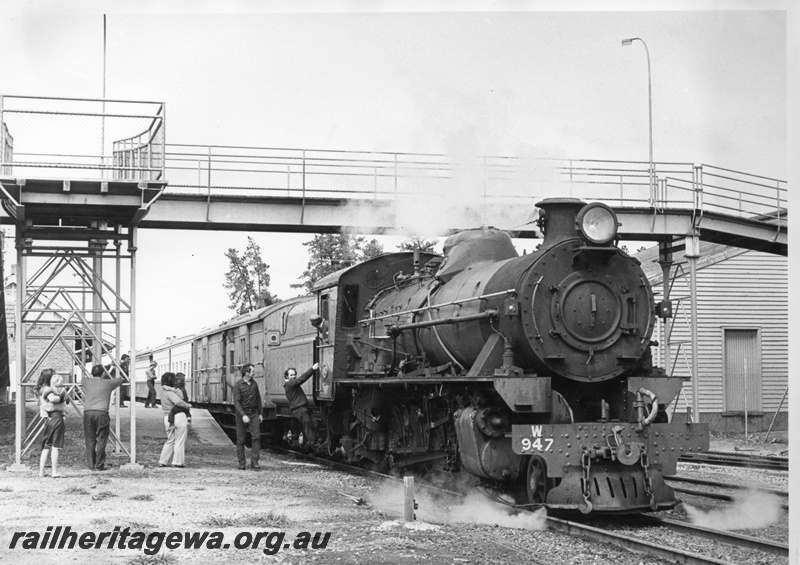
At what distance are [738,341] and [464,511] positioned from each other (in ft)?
60.6

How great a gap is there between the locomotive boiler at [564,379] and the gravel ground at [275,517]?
0.69m

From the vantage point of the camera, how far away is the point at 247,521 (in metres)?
9.78

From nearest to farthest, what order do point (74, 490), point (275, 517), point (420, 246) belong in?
point (275, 517), point (74, 490), point (420, 246)

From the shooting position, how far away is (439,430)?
12875mm

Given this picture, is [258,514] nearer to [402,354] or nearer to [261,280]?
[402,354]

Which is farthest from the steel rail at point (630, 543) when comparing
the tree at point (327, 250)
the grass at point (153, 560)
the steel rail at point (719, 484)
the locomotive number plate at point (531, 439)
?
the tree at point (327, 250)

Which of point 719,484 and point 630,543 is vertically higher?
point 630,543

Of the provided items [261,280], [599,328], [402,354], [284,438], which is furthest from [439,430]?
[261,280]

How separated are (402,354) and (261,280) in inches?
1193

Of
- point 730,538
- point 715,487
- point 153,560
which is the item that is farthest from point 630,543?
point 715,487

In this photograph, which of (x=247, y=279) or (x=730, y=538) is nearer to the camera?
(x=730, y=538)

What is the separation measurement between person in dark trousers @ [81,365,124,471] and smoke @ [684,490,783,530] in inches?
350

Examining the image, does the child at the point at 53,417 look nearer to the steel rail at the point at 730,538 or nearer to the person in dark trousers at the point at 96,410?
the person in dark trousers at the point at 96,410

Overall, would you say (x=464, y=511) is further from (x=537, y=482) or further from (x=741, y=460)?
(x=741, y=460)
